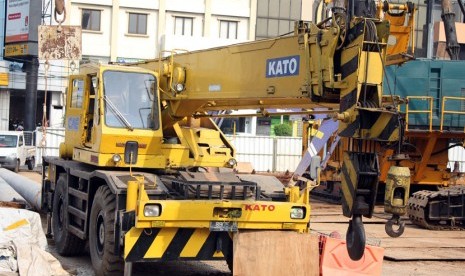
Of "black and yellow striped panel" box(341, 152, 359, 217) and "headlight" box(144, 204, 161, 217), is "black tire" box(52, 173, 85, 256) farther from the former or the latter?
"black and yellow striped panel" box(341, 152, 359, 217)

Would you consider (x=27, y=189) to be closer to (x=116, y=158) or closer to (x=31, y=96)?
(x=116, y=158)

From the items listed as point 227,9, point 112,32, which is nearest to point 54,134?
point 112,32

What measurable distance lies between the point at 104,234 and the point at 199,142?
2.34 m

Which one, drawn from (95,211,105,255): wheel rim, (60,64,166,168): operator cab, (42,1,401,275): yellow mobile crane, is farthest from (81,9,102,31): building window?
(95,211,105,255): wheel rim

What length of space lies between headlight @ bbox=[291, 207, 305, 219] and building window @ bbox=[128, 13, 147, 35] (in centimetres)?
4181

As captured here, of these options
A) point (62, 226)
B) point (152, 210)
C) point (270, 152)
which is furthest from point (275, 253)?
point (270, 152)

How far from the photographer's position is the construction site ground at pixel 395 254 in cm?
1086

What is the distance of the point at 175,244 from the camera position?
28.5ft

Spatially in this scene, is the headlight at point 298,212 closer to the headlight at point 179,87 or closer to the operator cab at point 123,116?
the operator cab at point 123,116

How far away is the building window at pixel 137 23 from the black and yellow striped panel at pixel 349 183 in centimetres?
Result: 4365

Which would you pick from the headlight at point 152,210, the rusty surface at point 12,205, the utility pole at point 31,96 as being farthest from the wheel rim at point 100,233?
the utility pole at point 31,96

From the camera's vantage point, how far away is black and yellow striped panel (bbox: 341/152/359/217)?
22.6 ft

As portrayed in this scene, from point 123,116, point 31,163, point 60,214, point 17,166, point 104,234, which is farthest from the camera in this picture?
point 31,163

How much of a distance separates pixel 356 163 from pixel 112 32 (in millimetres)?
43789
